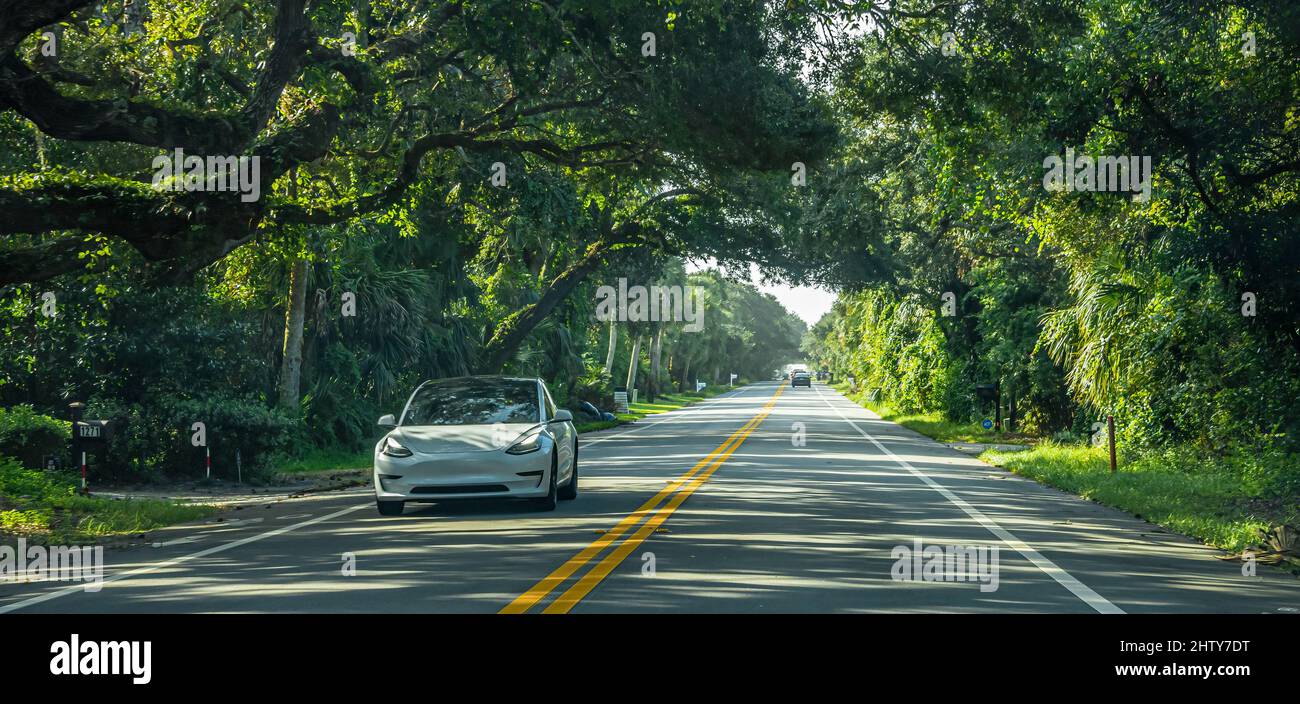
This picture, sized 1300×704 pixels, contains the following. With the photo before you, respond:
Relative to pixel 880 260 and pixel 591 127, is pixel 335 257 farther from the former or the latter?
pixel 880 260

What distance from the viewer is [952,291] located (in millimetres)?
44625

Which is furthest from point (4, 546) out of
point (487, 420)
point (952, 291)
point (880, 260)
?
point (952, 291)

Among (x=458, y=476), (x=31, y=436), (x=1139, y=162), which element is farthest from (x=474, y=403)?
(x=1139, y=162)

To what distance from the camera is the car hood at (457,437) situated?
15.2 meters

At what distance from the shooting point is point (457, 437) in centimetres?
1538

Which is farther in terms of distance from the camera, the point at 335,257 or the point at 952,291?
the point at 952,291

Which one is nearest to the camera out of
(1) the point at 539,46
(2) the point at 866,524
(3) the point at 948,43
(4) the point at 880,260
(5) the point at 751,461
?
(2) the point at 866,524

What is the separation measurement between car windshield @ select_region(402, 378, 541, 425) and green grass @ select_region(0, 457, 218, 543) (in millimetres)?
3174

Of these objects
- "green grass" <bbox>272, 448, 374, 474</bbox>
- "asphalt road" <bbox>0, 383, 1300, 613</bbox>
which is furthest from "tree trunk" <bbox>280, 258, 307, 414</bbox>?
"asphalt road" <bbox>0, 383, 1300, 613</bbox>

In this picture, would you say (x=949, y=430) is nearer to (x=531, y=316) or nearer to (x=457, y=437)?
(x=531, y=316)

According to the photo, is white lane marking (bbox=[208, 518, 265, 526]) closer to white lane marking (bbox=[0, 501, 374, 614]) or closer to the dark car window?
white lane marking (bbox=[0, 501, 374, 614])

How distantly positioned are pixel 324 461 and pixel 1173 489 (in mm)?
17440

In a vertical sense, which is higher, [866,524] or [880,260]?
[880,260]

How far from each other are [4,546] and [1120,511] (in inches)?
515
